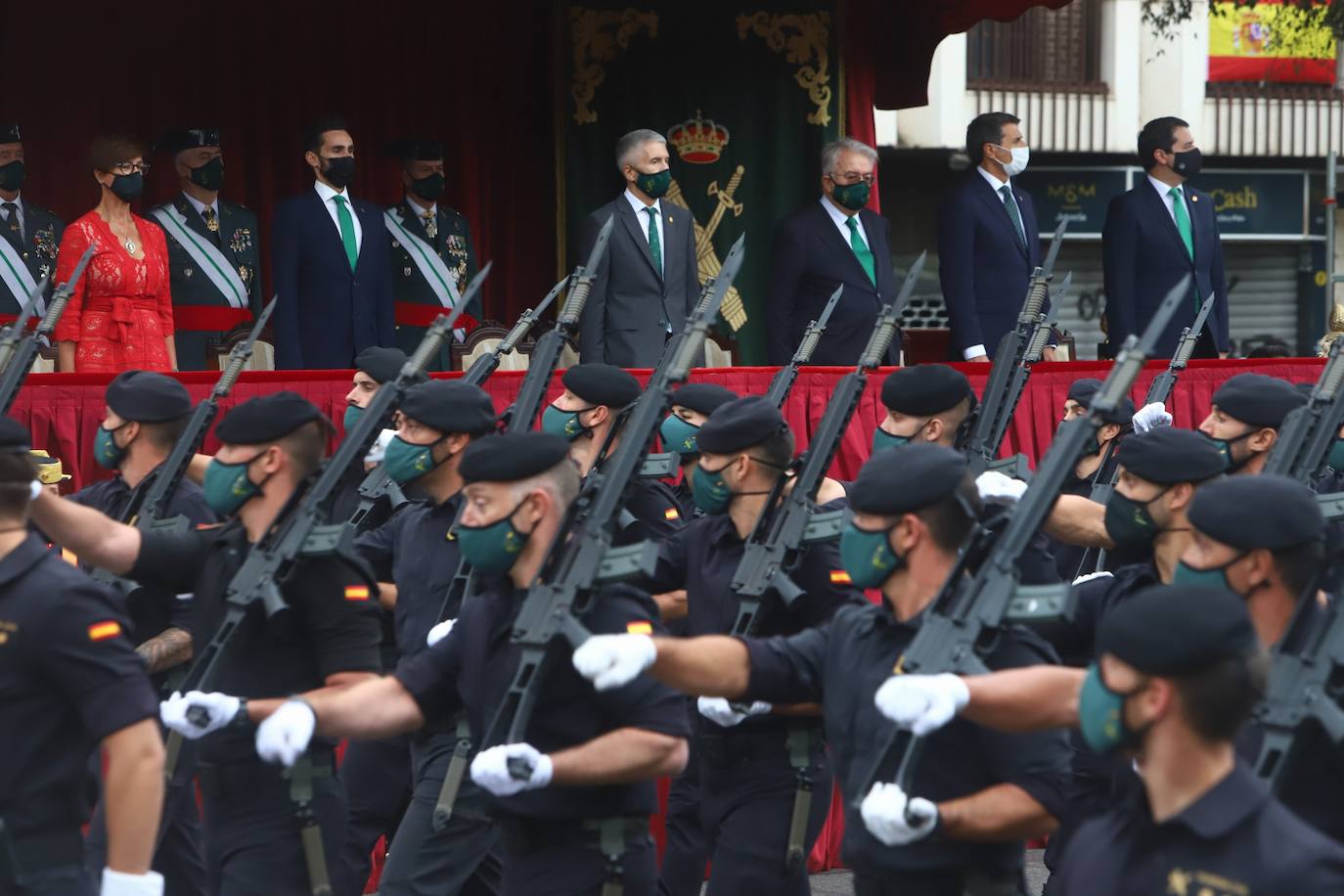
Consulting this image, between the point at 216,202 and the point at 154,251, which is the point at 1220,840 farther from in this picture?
the point at 216,202

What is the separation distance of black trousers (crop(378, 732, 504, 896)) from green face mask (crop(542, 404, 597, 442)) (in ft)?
4.89

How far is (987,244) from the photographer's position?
10.7 m

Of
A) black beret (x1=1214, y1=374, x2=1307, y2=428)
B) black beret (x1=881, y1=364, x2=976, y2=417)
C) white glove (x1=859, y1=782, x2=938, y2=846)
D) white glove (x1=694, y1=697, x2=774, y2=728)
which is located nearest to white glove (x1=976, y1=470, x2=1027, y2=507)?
black beret (x1=881, y1=364, x2=976, y2=417)

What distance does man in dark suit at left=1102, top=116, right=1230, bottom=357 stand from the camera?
35.7 feet

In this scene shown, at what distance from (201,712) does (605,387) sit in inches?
112

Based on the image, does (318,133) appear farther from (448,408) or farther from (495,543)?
(495,543)

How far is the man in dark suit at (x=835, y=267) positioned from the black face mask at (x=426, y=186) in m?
2.10

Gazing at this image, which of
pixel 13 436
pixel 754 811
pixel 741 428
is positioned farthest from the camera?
pixel 741 428

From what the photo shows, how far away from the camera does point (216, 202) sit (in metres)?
10.8

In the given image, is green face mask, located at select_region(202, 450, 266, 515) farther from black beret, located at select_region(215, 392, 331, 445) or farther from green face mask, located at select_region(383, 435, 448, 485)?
green face mask, located at select_region(383, 435, 448, 485)

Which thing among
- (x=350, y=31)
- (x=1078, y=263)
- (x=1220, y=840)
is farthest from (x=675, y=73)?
(x=1078, y=263)

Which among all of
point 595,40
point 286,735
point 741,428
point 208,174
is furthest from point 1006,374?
point 595,40

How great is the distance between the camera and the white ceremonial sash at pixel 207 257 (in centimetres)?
1055

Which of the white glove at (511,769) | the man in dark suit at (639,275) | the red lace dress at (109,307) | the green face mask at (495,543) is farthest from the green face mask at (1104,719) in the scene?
the man in dark suit at (639,275)
